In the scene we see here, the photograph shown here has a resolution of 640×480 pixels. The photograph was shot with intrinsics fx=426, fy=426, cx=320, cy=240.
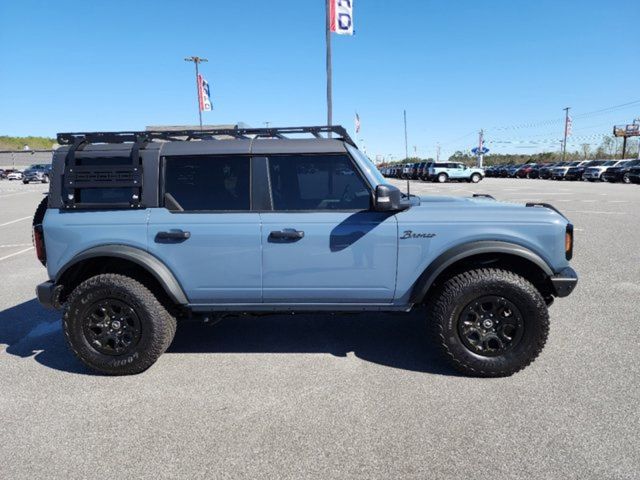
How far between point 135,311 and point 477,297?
2694 millimetres

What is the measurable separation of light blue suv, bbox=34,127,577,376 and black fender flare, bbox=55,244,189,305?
1 centimetres

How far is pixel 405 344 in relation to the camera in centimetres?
397

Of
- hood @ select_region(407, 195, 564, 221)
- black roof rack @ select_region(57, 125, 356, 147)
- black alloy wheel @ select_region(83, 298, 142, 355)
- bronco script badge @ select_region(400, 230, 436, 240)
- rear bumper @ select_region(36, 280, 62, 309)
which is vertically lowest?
black alloy wheel @ select_region(83, 298, 142, 355)

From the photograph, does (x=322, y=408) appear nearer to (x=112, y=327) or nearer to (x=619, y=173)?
(x=112, y=327)

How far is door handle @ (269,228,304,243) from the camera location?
10.7 feet

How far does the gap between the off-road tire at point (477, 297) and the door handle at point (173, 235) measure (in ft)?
6.68

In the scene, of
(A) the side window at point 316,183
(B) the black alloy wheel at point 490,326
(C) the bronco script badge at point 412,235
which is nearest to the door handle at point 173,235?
(A) the side window at point 316,183

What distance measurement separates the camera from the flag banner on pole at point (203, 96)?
28.2 metres

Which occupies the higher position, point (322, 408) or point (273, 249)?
point (273, 249)

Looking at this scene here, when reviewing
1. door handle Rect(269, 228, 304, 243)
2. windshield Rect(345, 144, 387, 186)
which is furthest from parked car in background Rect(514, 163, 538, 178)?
door handle Rect(269, 228, 304, 243)

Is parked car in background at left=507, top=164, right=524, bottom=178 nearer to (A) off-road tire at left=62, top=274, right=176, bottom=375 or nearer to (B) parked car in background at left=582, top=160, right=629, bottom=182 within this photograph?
(B) parked car in background at left=582, top=160, right=629, bottom=182

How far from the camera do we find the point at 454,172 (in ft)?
118

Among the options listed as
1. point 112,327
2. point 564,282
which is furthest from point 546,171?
point 112,327

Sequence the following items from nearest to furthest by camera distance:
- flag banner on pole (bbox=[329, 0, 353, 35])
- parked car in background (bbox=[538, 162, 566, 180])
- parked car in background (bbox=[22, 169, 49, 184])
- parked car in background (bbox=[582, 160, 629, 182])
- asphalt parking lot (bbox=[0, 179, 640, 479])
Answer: asphalt parking lot (bbox=[0, 179, 640, 479]), flag banner on pole (bbox=[329, 0, 353, 35]), parked car in background (bbox=[582, 160, 629, 182]), parked car in background (bbox=[22, 169, 49, 184]), parked car in background (bbox=[538, 162, 566, 180])
